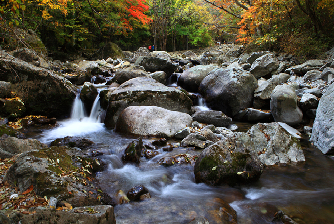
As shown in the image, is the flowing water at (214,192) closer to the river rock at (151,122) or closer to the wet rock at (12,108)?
the river rock at (151,122)

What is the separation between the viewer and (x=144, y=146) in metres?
5.43

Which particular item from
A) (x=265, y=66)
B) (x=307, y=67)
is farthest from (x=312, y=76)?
(x=265, y=66)

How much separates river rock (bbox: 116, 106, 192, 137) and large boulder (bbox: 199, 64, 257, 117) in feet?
8.65

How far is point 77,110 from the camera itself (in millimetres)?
8398

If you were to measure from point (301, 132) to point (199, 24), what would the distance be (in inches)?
1148

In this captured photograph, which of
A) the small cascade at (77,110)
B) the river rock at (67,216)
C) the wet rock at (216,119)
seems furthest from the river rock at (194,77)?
the river rock at (67,216)

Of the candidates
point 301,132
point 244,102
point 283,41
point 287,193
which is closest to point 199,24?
point 283,41

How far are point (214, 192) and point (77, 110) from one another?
6762 millimetres

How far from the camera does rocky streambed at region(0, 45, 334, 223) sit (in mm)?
2887

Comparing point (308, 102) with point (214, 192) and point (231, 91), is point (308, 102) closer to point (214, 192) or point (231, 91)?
point (231, 91)

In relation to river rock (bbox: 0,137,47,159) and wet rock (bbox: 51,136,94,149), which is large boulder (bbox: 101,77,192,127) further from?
river rock (bbox: 0,137,47,159)

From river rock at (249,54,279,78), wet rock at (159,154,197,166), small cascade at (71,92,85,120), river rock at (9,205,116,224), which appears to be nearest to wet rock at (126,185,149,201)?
river rock at (9,205,116,224)

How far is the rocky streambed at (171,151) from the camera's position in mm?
2887

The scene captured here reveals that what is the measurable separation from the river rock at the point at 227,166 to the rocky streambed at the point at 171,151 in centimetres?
2
